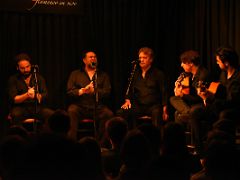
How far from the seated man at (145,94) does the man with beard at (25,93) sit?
1.15 meters

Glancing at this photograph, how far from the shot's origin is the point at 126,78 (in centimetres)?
795

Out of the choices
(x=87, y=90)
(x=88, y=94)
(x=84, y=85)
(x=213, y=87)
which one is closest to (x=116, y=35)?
(x=84, y=85)

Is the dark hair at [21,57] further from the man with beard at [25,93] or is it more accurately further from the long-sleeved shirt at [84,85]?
the long-sleeved shirt at [84,85]

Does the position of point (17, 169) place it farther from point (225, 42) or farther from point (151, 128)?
point (225, 42)

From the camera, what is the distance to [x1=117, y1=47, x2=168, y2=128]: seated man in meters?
7.02

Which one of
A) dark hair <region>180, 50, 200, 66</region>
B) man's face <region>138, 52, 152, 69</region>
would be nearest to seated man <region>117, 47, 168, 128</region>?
man's face <region>138, 52, 152, 69</region>

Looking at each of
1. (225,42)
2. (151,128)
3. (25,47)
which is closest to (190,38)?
(225,42)

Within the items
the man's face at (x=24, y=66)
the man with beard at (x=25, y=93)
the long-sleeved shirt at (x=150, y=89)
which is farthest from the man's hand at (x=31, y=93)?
the long-sleeved shirt at (x=150, y=89)

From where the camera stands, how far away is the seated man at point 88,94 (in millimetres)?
6914

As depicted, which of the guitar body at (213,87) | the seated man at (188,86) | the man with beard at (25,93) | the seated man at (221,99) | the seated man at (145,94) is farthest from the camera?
the seated man at (145,94)

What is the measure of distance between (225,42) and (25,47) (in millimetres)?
3036

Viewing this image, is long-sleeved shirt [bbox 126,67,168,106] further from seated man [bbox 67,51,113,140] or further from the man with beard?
the man with beard

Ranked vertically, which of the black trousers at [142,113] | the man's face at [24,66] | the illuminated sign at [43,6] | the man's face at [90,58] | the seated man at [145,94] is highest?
the illuminated sign at [43,6]

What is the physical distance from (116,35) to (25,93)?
1915 mm
